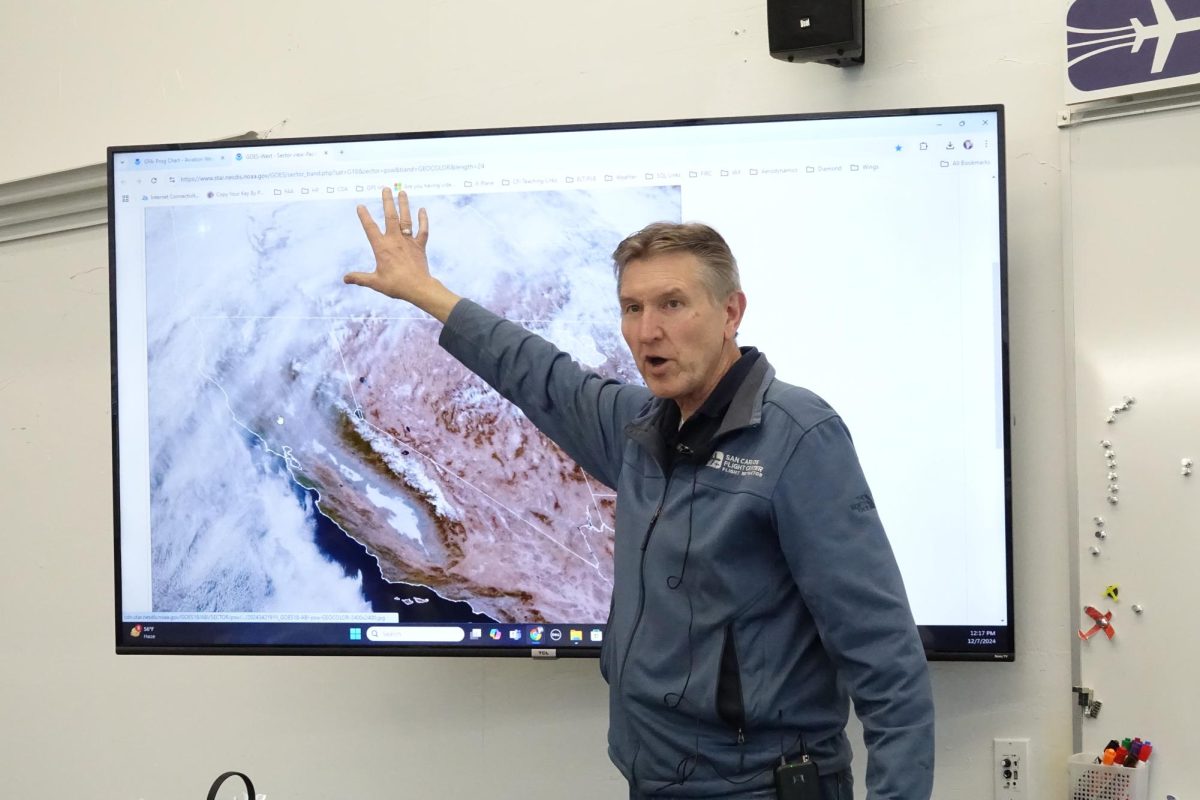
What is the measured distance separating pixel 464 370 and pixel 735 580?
112 centimetres

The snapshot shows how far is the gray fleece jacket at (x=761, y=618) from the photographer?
157 centimetres

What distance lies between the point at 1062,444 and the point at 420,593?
1361 mm

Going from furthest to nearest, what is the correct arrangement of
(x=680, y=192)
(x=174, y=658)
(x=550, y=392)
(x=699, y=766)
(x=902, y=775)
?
(x=174, y=658) → (x=680, y=192) → (x=550, y=392) → (x=699, y=766) → (x=902, y=775)

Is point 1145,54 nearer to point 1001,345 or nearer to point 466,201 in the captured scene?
point 1001,345

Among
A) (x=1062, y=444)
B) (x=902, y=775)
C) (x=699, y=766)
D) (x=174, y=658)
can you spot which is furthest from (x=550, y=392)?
(x=174, y=658)

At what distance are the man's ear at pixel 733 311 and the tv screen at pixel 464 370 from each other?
2.06 feet

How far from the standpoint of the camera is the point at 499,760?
2.80 meters

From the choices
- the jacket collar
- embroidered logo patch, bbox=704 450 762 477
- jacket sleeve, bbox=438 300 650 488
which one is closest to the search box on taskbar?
jacket sleeve, bbox=438 300 650 488

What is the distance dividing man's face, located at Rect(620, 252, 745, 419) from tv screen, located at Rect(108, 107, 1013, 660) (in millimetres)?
683

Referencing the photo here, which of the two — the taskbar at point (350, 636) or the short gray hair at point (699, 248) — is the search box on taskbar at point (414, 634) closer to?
the taskbar at point (350, 636)

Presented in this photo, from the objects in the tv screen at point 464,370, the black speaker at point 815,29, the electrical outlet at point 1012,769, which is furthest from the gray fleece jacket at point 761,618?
the black speaker at point 815,29

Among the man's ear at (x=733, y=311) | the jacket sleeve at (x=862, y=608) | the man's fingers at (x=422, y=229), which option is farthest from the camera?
the man's fingers at (x=422, y=229)

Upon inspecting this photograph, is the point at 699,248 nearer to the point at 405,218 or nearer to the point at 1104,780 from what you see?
the point at 405,218

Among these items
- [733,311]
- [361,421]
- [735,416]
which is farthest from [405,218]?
[735,416]
